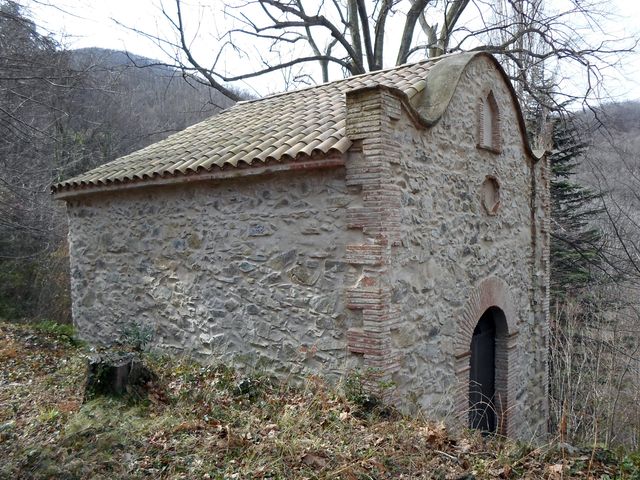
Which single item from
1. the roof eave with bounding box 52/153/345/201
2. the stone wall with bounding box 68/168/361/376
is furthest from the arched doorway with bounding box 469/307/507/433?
the roof eave with bounding box 52/153/345/201

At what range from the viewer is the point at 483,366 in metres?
7.56

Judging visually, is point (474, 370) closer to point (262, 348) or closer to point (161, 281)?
point (262, 348)

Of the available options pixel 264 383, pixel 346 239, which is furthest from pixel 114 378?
pixel 346 239

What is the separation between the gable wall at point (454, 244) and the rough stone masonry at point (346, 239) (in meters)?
0.03

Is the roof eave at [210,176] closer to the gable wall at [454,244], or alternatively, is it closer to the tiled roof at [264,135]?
the tiled roof at [264,135]

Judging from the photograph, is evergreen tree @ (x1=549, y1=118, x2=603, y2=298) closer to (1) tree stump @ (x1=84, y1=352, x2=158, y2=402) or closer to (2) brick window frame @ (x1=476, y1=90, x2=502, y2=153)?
(2) brick window frame @ (x1=476, y1=90, x2=502, y2=153)

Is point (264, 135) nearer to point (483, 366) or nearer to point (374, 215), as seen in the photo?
point (374, 215)

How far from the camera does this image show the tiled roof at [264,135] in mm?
5610

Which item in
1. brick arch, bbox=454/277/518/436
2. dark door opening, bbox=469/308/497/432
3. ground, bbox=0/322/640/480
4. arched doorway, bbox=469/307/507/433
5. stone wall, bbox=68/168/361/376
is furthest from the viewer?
arched doorway, bbox=469/307/507/433

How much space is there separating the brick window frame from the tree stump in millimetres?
5116

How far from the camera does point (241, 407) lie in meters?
→ 5.14

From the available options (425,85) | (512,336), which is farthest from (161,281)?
(512,336)

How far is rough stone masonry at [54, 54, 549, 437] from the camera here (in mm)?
5184

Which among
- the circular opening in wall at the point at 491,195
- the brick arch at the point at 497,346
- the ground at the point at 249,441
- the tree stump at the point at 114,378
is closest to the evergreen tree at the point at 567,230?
the brick arch at the point at 497,346
